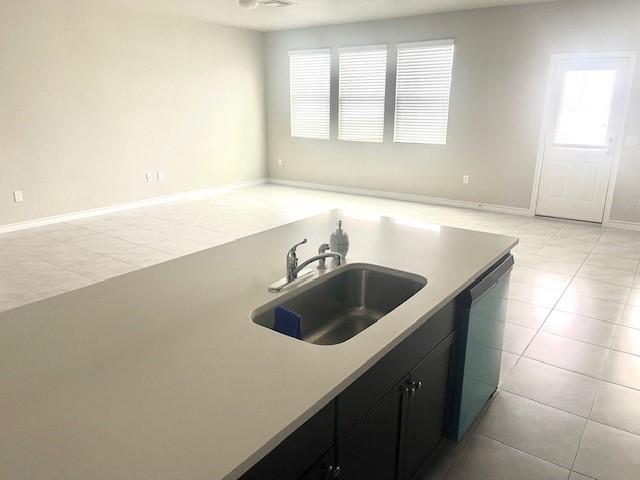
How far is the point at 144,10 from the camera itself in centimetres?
669

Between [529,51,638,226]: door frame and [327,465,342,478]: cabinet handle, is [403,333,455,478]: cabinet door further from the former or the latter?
[529,51,638,226]: door frame

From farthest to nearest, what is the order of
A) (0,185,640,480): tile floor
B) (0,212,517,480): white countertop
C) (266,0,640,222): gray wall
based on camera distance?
1. (266,0,640,222): gray wall
2. (0,185,640,480): tile floor
3. (0,212,517,480): white countertop

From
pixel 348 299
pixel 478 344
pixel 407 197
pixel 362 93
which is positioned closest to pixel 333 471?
pixel 348 299

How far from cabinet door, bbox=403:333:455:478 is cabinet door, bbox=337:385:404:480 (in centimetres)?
10

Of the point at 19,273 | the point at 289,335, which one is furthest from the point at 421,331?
the point at 19,273

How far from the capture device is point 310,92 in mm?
8734

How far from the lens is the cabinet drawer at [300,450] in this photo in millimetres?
1025

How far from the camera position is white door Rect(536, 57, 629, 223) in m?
6.05

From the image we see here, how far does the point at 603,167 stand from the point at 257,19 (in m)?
5.61

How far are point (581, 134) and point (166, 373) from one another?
22.1 feet

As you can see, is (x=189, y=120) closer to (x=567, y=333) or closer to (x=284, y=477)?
Result: (x=567, y=333)

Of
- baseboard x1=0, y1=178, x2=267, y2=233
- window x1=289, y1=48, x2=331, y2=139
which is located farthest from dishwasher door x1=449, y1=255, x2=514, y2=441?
window x1=289, y1=48, x2=331, y2=139

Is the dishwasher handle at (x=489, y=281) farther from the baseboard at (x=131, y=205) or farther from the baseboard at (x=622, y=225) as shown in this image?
the baseboard at (x=131, y=205)

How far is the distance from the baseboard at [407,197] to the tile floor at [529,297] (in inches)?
8.2
